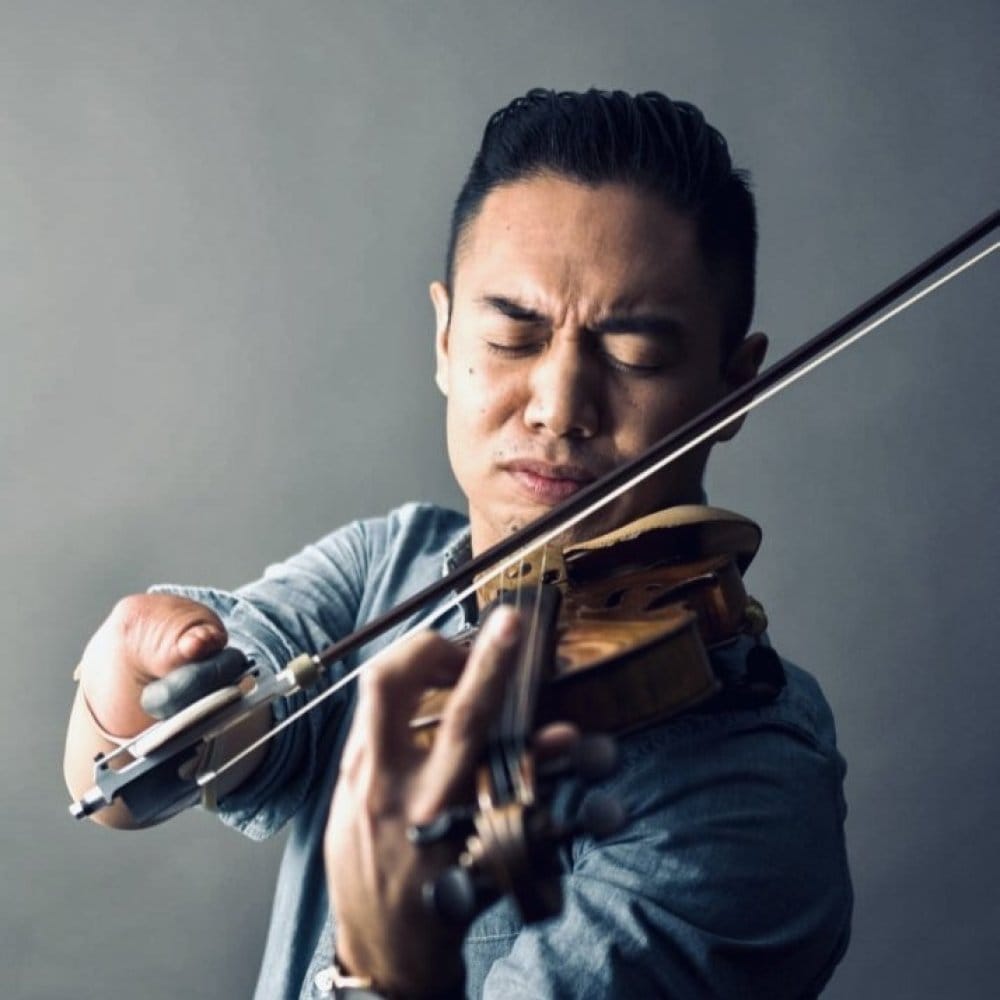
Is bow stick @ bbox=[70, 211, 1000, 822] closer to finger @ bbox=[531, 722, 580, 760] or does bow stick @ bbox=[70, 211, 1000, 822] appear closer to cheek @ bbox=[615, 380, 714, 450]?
cheek @ bbox=[615, 380, 714, 450]

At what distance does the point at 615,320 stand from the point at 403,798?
0.49 metres

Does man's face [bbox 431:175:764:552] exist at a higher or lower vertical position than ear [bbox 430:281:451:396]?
lower

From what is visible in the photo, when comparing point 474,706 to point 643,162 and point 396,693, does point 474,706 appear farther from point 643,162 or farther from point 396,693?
point 643,162

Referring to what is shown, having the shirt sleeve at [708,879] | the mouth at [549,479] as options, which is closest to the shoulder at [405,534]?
the mouth at [549,479]

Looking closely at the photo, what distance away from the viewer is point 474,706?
25.7 inches

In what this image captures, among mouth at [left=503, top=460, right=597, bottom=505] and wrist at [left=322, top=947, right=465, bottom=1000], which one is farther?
mouth at [left=503, top=460, right=597, bottom=505]

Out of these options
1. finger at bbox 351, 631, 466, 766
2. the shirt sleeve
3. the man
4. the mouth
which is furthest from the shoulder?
finger at bbox 351, 631, 466, 766

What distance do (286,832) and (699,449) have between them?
811mm

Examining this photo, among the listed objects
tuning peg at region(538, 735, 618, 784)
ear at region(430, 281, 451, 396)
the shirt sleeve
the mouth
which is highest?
ear at region(430, 281, 451, 396)

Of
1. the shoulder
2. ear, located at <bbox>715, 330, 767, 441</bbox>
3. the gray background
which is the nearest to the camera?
ear, located at <bbox>715, 330, 767, 441</bbox>

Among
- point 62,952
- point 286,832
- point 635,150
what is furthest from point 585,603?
point 62,952

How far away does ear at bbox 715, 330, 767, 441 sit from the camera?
116 centimetres

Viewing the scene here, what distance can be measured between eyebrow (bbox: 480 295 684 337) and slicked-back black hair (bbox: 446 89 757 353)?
A: 0.23ft

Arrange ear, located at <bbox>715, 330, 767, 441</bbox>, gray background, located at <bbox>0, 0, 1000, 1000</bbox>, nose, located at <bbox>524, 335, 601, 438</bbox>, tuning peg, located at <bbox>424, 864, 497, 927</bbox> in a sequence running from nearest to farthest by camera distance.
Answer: tuning peg, located at <bbox>424, 864, 497, 927</bbox> < nose, located at <bbox>524, 335, 601, 438</bbox> < ear, located at <bbox>715, 330, 767, 441</bbox> < gray background, located at <bbox>0, 0, 1000, 1000</bbox>
